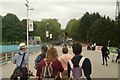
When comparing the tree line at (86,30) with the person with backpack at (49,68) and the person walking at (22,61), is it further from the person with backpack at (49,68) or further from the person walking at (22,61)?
the person with backpack at (49,68)

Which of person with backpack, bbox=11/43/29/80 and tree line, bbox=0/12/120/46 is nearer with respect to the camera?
person with backpack, bbox=11/43/29/80

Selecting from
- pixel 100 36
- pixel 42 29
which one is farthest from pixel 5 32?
pixel 100 36

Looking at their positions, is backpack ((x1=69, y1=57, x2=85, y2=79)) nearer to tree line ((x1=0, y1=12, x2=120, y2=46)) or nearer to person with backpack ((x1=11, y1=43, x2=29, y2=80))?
person with backpack ((x1=11, y1=43, x2=29, y2=80))

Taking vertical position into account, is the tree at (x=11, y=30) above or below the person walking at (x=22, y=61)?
above

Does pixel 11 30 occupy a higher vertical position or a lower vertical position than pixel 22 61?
higher

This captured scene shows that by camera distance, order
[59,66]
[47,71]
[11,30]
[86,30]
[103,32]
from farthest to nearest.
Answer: [86,30]
[11,30]
[103,32]
[59,66]
[47,71]

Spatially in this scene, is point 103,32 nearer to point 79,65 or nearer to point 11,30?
point 11,30

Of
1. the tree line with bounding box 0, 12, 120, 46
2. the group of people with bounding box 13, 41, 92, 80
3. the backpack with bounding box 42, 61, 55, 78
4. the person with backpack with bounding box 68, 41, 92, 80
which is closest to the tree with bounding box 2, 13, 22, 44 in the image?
the tree line with bounding box 0, 12, 120, 46

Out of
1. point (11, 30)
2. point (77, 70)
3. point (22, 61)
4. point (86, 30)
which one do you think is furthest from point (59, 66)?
point (86, 30)

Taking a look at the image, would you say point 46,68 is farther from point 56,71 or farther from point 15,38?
point 15,38

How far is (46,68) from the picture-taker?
24.0 feet

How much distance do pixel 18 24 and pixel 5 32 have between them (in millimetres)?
8928

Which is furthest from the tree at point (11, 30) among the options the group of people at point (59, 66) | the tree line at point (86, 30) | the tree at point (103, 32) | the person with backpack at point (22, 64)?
the group of people at point (59, 66)

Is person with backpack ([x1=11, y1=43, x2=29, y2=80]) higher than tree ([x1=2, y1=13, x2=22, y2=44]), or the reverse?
tree ([x1=2, y1=13, x2=22, y2=44])
